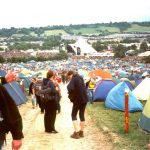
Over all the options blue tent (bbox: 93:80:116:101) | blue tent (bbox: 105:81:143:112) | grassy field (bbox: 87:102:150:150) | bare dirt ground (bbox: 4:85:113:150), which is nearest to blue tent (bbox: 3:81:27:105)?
blue tent (bbox: 93:80:116:101)

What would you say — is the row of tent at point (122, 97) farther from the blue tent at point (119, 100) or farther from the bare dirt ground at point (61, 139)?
the bare dirt ground at point (61, 139)

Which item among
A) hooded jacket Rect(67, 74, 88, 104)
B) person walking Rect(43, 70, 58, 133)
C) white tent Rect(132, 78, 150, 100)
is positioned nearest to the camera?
hooded jacket Rect(67, 74, 88, 104)

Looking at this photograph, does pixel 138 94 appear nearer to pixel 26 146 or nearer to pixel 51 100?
pixel 51 100

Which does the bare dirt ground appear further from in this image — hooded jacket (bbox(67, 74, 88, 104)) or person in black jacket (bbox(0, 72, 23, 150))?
person in black jacket (bbox(0, 72, 23, 150))

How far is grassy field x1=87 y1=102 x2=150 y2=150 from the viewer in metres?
9.99

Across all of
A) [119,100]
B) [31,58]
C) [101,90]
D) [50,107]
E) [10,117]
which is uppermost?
[10,117]

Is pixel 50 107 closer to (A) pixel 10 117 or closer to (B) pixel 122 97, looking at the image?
(A) pixel 10 117

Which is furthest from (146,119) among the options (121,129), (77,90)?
(77,90)

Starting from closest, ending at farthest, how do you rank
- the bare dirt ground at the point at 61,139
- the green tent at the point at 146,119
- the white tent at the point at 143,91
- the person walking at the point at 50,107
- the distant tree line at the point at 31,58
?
1. the bare dirt ground at the point at 61,139
2. the person walking at the point at 50,107
3. the green tent at the point at 146,119
4. the white tent at the point at 143,91
5. the distant tree line at the point at 31,58

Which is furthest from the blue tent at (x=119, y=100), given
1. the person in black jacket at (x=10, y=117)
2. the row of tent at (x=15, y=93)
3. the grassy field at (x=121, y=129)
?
the person in black jacket at (x=10, y=117)

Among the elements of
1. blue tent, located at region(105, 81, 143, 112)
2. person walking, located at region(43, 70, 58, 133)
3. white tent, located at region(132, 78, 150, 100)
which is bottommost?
white tent, located at region(132, 78, 150, 100)

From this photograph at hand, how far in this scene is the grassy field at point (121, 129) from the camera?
999 centimetres

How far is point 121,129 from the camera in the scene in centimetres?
1223

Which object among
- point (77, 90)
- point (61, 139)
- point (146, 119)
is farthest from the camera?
point (146, 119)
